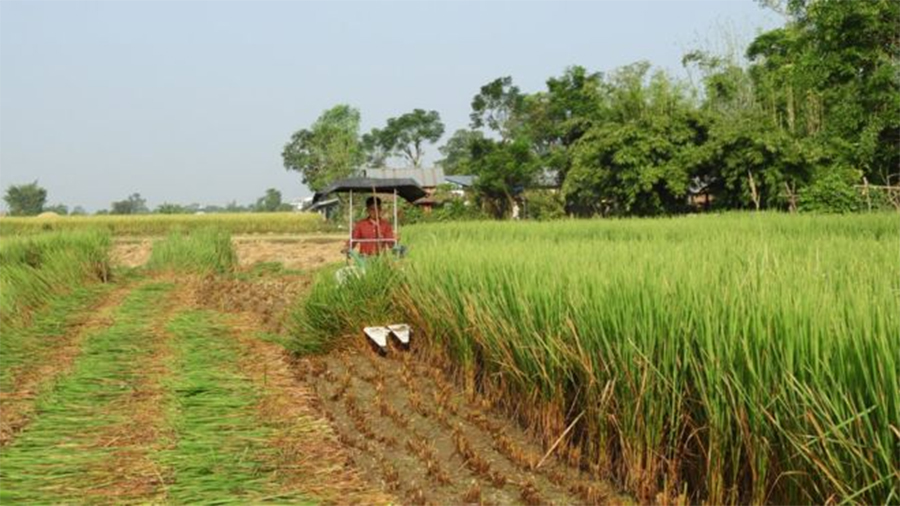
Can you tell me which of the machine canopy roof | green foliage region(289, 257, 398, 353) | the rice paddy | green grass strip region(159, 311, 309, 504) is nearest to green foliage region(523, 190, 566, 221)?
the machine canopy roof

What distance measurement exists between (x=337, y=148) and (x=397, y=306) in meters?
42.2

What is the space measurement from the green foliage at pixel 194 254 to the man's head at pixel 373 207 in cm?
537

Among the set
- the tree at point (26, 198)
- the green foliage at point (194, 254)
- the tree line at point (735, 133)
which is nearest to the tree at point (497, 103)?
the tree line at point (735, 133)

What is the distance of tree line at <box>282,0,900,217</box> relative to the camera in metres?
15.8

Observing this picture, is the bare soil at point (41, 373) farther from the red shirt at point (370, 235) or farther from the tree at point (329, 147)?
the tree at point (329, 147)

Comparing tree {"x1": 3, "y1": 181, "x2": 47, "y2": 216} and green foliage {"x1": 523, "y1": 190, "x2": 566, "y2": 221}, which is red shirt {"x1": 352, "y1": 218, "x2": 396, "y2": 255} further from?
tree {"x1": 3, "y1": 181, "x2": 47, "y2": 216}

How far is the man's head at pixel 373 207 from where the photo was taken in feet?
25.3

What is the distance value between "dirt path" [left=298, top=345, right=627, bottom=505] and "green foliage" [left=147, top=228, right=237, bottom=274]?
854 centimetres

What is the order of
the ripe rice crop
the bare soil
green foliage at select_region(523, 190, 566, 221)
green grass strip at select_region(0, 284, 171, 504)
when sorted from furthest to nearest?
green foliage at select_region(523, 190, 566, 221) → the bare soil → green grass strip at select_region(0, 284, 171, 504) → the ripe rice crop

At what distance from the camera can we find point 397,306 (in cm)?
548

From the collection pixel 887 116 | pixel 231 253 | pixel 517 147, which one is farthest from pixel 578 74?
pixel 231 253

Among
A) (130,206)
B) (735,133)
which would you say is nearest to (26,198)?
(130,206)

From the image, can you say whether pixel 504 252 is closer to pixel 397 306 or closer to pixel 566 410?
pixel 397 306

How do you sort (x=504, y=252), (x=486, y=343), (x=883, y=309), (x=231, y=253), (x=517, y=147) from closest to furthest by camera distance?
(x=883, y=309) < (x=486, y=343) < (x=504, y=252) < (x=231, y=253) < (x=517, y=147)
